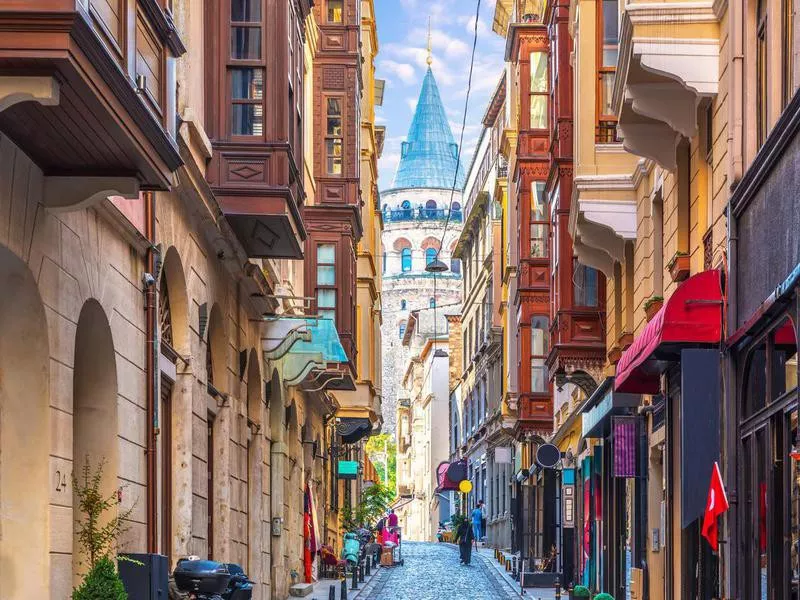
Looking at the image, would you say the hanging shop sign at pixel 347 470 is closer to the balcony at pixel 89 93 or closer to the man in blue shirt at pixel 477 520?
the man in blue shirt at pixel 477 520

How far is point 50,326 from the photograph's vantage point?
11828 millimetres

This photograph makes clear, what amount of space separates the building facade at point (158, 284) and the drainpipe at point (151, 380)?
2 cm

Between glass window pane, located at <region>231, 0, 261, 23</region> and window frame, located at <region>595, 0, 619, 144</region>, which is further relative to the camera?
window frame, located at <region>595, 0, 619, 144</region>

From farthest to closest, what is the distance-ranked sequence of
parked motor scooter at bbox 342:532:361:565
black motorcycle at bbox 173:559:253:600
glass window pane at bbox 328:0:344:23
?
glass window pane at bbox 328:0:344:23 < parked motor scooter at bbox 342:532:361:565 < black motorcycle at bbox 173:559:253:600

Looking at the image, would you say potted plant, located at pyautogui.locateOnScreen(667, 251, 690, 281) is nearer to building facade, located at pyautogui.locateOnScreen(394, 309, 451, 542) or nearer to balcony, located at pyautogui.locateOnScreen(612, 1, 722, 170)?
balcony, located at pyautogui.locateOnScreen(612, 1, 722, 170)

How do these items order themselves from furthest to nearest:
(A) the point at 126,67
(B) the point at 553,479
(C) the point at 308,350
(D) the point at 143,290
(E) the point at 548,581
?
1. (B) the point at 553,479
2. (E) the point at 548,581
3. (C) the point at 308,350
4. (D) the point at 143,290
5. (A) the point at 126,67

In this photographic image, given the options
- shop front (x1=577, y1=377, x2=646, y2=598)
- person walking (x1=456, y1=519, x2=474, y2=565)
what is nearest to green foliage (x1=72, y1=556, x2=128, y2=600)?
shop front (x1=577, y1=377, x2=646, y2=598)

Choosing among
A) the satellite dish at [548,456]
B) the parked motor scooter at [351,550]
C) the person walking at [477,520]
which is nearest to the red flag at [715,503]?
the satellite dish at [548,456]

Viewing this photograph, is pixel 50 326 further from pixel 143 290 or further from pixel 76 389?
pixel 143 290

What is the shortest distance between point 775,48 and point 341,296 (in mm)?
24549

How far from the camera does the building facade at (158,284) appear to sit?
10938 mm

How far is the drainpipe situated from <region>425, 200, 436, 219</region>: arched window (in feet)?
443

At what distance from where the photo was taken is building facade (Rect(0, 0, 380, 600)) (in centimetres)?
1094

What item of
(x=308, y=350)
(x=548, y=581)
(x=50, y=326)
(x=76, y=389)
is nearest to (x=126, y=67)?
(x=50, y=326)
